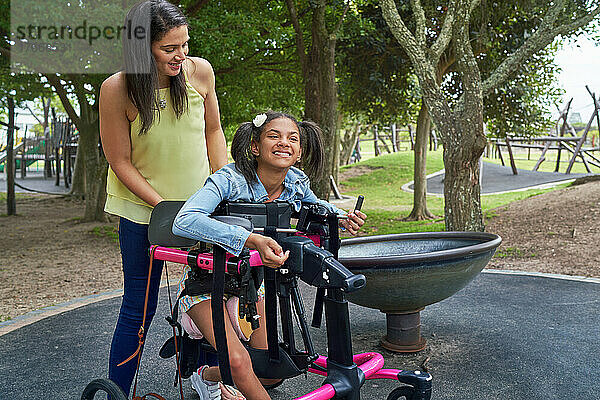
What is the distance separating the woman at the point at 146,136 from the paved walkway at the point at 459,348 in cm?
75

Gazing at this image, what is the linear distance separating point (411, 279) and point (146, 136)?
57.0 inches

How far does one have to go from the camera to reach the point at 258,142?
2201 millimetres

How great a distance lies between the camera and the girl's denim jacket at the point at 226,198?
1.79 m

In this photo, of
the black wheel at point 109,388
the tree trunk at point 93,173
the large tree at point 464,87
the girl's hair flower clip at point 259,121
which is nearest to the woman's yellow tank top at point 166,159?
the girl's hair flower clip at point 259,121

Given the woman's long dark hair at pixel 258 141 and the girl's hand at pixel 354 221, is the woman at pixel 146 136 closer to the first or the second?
the woman's long dark hair at pixel 258 141

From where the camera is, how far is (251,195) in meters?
2.14

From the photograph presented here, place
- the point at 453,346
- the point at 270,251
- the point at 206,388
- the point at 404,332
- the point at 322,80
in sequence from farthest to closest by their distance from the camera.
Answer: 1. the point at 322,80
2. the point at 453,346
3. the point at 404,332
4. the point at 206,388
5. the point at 270,251

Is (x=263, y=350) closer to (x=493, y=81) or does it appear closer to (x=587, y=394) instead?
(x=587, y=394)

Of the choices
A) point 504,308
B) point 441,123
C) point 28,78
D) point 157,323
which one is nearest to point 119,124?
point 157,323

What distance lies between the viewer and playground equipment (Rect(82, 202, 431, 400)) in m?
1.81

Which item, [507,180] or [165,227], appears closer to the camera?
[165,227]

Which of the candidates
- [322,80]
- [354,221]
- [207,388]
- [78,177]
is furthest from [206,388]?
[78,177]

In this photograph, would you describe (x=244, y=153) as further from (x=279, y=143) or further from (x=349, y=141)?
(x=349, y=141)

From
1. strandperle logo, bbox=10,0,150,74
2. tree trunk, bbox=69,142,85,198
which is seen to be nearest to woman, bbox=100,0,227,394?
strandperle logo, bbox=10,0,150,74
